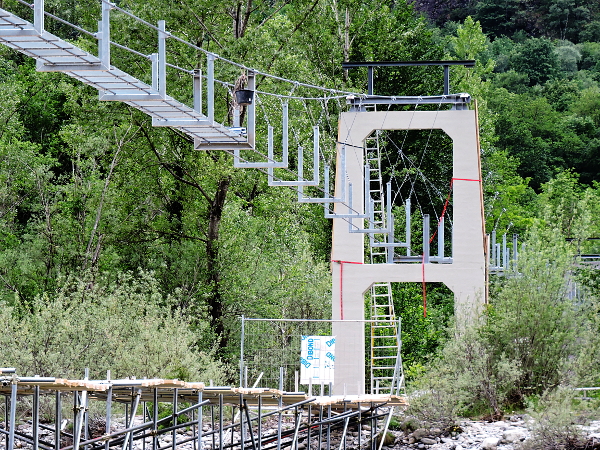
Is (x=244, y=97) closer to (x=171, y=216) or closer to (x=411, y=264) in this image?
(x=411, y=264)

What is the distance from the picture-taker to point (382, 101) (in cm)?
2733

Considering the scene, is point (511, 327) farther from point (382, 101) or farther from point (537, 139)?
point (537, 139)

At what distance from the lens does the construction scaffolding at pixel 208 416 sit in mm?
17844

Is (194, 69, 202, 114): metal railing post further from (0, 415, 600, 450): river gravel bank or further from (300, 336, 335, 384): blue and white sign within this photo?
(0, 415, 600, 450): river gravel bank

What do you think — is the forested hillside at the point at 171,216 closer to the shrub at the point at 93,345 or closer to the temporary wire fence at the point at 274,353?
the shrub at the point at 93,345

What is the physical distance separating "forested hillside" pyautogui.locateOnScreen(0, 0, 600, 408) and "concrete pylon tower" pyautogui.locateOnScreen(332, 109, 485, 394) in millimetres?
1743

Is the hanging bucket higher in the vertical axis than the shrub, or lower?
higher

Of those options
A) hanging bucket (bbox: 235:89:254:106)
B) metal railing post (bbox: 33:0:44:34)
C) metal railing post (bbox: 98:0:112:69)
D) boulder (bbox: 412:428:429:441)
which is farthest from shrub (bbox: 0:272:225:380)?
metal railing post (bbox: 33:0:44:34)

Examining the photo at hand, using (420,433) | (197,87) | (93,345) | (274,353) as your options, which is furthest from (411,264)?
(197,87)

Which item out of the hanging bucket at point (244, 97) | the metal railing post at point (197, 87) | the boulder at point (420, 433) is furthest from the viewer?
the boulder at point (420, 433)

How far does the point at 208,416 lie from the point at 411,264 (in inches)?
344

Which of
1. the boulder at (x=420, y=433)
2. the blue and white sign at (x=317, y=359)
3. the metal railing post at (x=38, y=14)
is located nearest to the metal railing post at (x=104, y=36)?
the metal railing post at (x=38, y=14)

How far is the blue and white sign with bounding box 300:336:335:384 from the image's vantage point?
990 inches

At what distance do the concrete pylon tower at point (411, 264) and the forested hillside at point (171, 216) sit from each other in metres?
1.74
